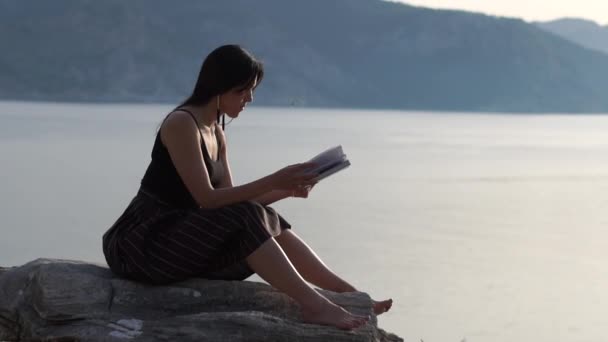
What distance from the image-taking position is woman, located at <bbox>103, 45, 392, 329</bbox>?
3607 mm

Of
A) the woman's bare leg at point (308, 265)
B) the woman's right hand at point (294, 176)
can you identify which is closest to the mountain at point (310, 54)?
the woman's bare leg at point (308, 265)

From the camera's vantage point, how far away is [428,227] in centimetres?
1366

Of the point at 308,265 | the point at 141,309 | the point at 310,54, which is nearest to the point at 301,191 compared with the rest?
the point at 308,265

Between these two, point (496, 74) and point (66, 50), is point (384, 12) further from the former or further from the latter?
point (66, 50)

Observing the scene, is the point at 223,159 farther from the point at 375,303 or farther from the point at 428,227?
the point at 428,227

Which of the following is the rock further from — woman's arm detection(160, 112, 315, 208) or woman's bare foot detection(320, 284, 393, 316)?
woman's arm detection(160, 112, 315, 208)

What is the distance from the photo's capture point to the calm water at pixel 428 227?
8.71 meters

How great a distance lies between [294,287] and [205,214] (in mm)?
398

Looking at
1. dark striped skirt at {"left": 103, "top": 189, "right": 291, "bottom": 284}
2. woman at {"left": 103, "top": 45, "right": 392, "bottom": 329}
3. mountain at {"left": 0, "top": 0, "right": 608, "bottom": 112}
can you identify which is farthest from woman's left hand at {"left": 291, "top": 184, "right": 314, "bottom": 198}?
mountain at {"left": 0, "top": 0, "right": 608, "bottom": 112}

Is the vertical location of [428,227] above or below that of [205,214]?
above

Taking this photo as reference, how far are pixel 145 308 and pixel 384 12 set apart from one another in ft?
430

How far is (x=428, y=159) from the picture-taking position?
29.2m

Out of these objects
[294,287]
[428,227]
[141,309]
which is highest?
[428,227]

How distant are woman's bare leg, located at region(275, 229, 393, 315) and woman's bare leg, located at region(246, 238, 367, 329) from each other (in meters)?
0.37
